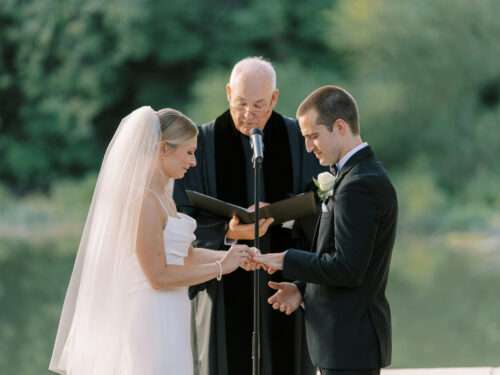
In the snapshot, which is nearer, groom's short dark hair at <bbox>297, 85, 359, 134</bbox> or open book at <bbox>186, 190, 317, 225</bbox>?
groom's short dark hair at <bbox>297, 85, 359, 134</bbox>

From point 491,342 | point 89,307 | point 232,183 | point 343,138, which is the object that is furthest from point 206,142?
point 491,342

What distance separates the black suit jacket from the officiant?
1197mm

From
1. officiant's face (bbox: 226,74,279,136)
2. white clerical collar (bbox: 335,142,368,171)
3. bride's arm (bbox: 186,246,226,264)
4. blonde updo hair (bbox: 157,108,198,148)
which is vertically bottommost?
bride's arm (bbox: 186,246,226,264)

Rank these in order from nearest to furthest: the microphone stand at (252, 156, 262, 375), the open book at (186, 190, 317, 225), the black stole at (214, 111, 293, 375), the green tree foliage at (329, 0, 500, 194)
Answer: the microphone stand at (252, 156, 262, 375), the open book at (186, 190, 317, 225), the black stole at (214, 111, 293, 375), the green tree foliage at (329, 0, 500, 194)

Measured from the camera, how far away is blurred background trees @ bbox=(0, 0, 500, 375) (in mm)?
20641

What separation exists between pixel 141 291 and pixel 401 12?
18.4 m

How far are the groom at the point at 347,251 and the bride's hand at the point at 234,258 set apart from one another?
1.03 ft

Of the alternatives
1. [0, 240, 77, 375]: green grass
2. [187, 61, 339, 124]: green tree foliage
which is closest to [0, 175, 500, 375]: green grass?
[0, 240, 77, 375]: green grass

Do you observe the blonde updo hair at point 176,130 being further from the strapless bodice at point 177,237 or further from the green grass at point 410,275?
the green grass at point 410,275

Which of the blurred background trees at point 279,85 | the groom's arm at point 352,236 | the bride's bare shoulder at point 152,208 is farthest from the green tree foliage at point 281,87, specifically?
the groom's arm at point 352,236

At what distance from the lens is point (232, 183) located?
4.82 metres

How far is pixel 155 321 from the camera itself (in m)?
3.64

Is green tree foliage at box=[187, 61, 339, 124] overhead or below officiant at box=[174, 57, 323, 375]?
overhead

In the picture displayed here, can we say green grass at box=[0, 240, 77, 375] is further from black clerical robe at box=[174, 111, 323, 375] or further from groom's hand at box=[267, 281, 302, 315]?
groom's hand at box=[267, 281, 302, 315]
